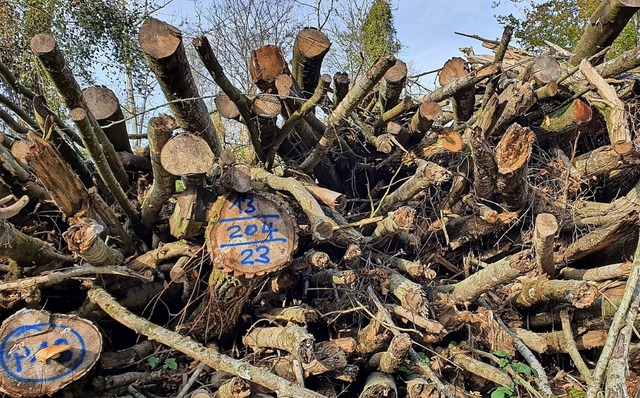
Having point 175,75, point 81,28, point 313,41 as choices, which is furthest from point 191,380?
point 81,28

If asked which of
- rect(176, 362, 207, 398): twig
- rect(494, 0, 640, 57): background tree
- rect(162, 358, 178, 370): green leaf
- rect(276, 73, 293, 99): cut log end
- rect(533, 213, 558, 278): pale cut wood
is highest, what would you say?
rect(494, 0, 640, 57): background tree

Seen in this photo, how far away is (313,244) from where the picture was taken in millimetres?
3732

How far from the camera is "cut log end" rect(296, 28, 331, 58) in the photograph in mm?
3783

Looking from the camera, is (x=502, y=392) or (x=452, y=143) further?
(x=452, y=143)

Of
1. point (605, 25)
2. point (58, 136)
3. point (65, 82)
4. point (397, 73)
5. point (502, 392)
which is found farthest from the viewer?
point (605, 25)

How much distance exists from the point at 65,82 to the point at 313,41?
5.94 ft

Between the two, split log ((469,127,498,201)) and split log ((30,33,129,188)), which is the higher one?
split log ((30,33,129,188))

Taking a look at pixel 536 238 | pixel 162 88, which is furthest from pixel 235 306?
pixel 536 238

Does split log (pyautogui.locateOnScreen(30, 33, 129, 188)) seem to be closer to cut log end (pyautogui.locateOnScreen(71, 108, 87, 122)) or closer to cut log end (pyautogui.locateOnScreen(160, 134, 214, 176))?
cut log end (pyautogui.locateOnScreen(71, 108, 87, 122))

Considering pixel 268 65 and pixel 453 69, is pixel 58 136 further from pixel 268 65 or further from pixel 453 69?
pixel 453 69

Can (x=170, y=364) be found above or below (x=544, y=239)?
below

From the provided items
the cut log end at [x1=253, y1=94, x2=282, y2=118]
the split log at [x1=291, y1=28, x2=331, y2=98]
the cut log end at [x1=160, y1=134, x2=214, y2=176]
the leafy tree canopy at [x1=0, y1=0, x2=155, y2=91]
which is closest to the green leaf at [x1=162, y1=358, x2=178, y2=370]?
the cut log end at [x1=160, y1=134, x2=214, y2=176]

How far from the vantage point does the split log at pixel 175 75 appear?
2.66m

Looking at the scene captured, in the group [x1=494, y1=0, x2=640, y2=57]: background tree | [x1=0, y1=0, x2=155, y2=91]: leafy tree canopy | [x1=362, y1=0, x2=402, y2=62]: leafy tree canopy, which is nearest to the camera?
[x1=0, y1=0, x2=155, y2=91]: leafy tree canopy
